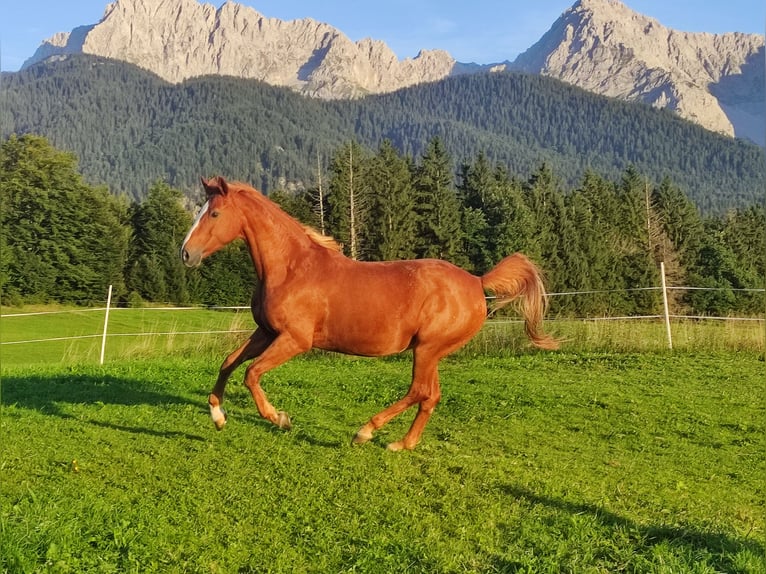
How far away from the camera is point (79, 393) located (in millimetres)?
8773

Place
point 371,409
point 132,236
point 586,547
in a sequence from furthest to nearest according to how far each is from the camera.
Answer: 1. point 132,236
2. point 371,409
3. point 586,547

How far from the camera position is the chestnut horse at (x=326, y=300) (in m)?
5.48

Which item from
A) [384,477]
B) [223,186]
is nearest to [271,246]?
[223,186]

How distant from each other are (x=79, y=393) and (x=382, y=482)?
5.65 meters

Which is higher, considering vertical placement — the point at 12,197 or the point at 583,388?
the point at 12,197

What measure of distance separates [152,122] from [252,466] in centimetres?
21060

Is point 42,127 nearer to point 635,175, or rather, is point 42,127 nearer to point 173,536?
point 635,175

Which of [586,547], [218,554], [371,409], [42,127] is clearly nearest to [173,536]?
[218,554]

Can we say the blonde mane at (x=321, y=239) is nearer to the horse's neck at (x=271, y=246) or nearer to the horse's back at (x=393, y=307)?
the horse's neck at (x=271, y=246)

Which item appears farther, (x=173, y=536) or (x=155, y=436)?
(x=155, y=436)

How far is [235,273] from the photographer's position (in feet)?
129

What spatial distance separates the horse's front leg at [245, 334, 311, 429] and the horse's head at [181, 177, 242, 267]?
0.95 m

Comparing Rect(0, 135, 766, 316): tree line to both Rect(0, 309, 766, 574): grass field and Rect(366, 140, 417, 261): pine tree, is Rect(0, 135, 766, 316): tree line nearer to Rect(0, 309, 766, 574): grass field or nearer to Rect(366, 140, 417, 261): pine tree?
Rect(366, 140, 417, 261): pine tree

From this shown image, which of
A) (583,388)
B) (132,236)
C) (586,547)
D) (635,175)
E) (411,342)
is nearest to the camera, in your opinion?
(586,547)
